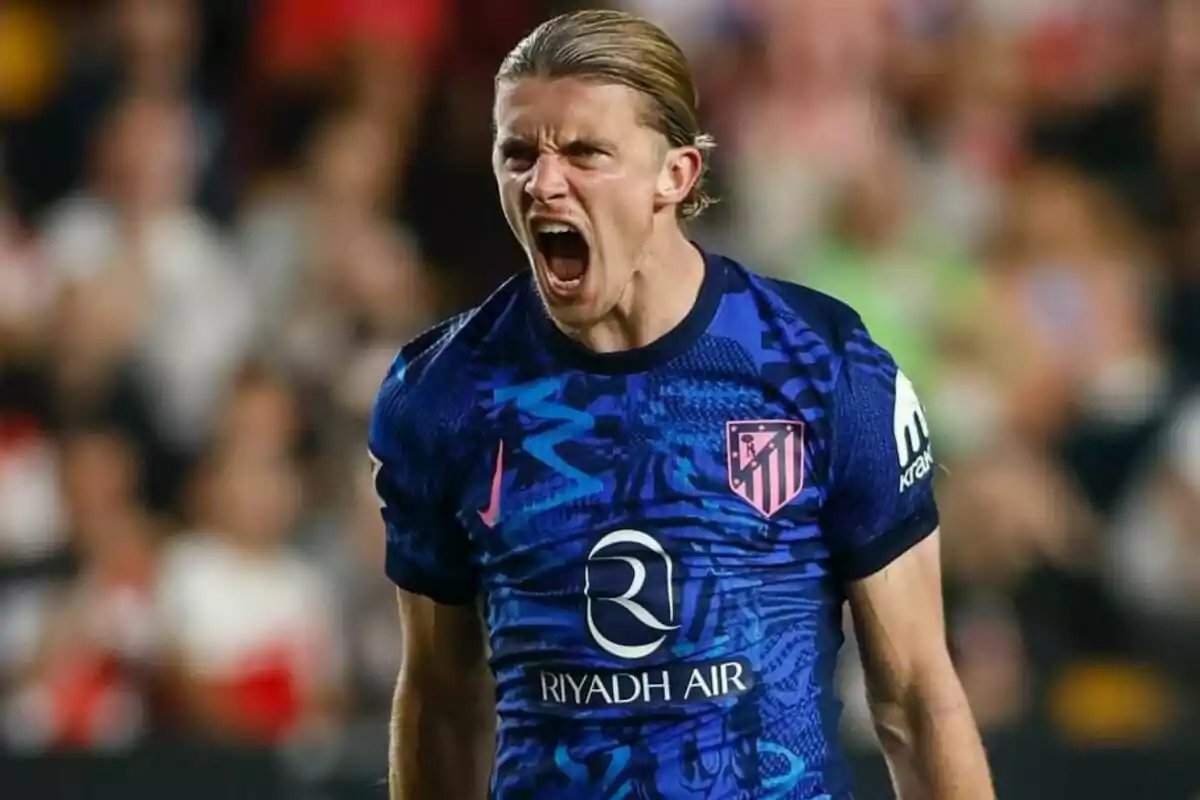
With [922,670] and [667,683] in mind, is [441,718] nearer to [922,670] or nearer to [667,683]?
[667,683]

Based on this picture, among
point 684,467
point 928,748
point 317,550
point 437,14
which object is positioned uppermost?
point 437,14

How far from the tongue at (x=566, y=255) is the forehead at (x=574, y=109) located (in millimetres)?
138

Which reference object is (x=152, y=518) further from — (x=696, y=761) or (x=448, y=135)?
(x=696, y=761)

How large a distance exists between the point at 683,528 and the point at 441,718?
0.57 meters

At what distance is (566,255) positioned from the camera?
2.83 metres

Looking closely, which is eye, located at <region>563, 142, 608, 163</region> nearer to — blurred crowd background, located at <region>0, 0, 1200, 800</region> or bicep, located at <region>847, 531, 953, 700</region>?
bicep, located at <region>847, 531, 953, 700</region>

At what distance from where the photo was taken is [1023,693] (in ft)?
17.8

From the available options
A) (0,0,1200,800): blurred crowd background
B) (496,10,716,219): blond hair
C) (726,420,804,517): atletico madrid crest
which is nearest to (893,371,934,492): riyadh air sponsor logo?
(726,420,804,517): atletico madrid crest

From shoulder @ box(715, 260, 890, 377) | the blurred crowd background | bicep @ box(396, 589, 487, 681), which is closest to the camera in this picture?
shoulder @ box(715, 260, 890, 377)

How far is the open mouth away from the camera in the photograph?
2811 mm

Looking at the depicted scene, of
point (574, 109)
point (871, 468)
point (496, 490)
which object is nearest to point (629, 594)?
point (496, 490)

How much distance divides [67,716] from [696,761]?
3196 millimetres

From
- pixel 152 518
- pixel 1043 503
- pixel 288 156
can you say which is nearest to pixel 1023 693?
pixel 1043 503

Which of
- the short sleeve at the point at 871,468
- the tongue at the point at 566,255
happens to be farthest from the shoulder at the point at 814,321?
the tongue at the point at 566,255
